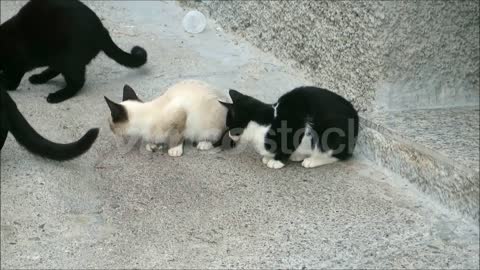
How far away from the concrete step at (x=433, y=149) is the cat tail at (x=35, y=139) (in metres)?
1.47

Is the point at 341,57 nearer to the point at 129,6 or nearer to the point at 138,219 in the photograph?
the point at 138,219

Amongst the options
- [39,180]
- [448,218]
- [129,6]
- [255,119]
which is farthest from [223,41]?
[448,218]

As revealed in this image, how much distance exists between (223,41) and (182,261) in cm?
265

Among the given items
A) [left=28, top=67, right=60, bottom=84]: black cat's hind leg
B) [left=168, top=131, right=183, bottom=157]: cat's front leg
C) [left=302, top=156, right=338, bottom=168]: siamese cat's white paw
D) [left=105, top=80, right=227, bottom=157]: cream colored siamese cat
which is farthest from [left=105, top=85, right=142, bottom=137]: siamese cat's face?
[left=28, top=67, right=60, bottom=84]: black cat's hind leg

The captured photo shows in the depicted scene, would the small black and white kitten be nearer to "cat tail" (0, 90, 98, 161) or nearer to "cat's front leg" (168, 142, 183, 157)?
"cat's front leg" (168, 142, 183, 157)

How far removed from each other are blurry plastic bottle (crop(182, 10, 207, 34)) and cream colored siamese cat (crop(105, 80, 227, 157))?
5.60 ft

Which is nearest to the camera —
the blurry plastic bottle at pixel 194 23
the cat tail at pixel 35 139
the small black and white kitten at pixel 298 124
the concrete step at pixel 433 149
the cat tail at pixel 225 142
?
the concrete step at pixel 433 149

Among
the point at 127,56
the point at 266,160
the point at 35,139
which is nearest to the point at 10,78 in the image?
the point at 127,56

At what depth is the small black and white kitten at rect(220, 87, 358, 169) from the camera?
3.07 metres

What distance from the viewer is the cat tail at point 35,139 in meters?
2.96

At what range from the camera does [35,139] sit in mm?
→ 2975

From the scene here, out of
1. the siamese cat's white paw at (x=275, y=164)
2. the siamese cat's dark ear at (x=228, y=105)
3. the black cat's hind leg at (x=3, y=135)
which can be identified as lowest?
the siamese cat's white paw at (x=275, y=164)

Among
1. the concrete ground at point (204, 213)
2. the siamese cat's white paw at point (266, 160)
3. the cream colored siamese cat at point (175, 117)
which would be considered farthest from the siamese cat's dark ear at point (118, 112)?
the siamese cat's white paw at point (266, 160)

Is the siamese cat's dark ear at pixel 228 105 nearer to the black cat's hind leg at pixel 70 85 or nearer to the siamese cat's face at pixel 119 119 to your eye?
the siamese cat's face at pixel 119 119
